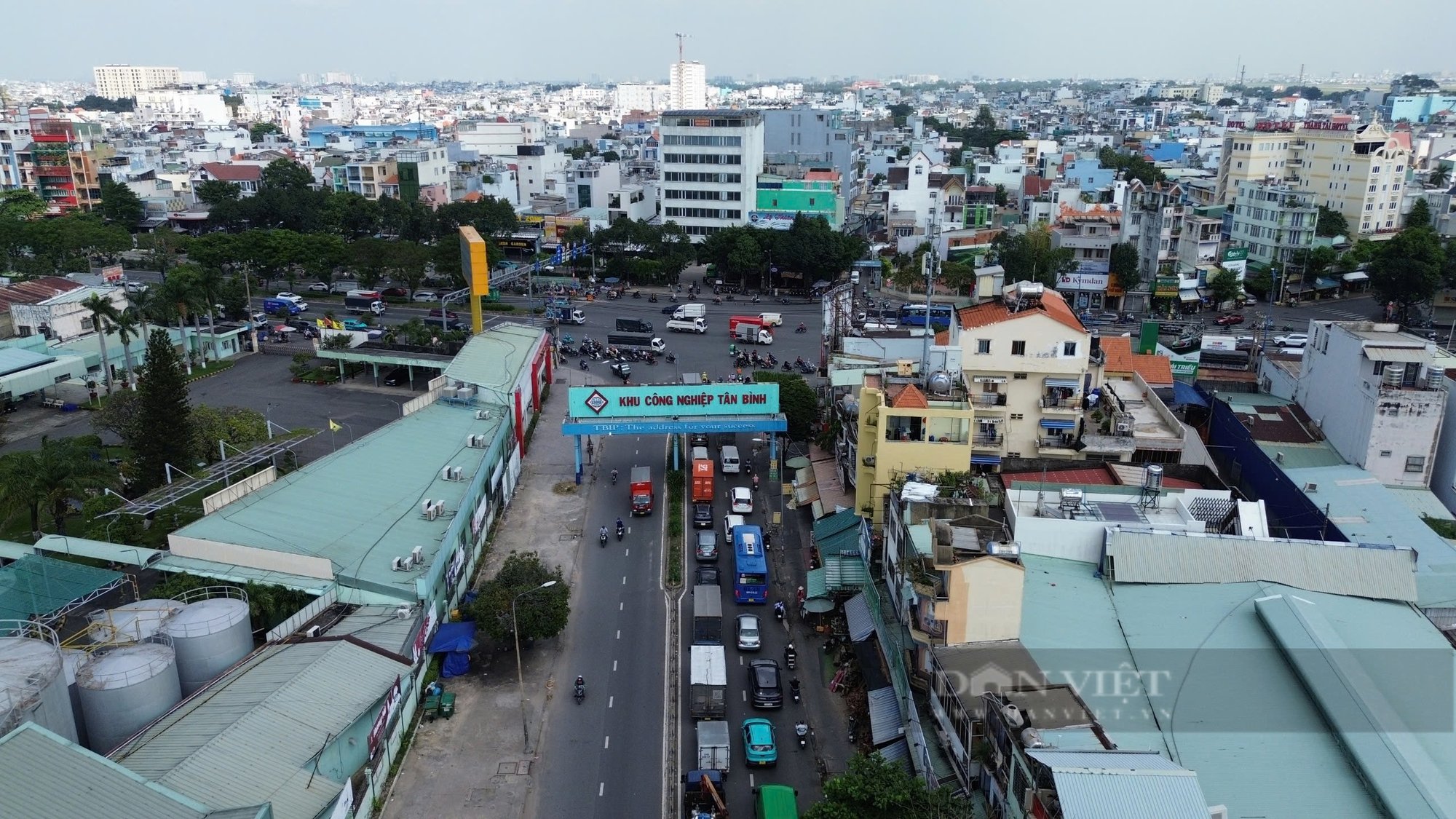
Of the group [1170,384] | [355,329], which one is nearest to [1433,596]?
[1170,384]

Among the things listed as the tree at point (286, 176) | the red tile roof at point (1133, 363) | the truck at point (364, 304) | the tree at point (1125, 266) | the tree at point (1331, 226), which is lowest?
the truck at point (364, 304)

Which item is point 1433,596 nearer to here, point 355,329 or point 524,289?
point 355,329

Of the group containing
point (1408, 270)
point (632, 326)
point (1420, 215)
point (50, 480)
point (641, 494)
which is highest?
point (1420, 215)

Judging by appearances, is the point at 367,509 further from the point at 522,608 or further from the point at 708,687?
the point at 708,687

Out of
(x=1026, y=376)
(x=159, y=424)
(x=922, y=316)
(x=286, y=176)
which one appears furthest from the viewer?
(x=286, y=176)

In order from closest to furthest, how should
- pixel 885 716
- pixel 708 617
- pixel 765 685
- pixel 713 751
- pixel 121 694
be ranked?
1. pixel 121 694
2. pixel 713 751
3. pixel 885 716
4. pixel 765 685
5. pixel 708 617

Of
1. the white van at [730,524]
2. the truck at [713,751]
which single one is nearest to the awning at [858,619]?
the truck at [713,751]

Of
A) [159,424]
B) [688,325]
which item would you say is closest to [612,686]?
[159,424]

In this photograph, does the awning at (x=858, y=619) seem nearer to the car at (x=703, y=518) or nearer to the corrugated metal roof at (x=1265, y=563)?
the corrugated metal roof at (x=1265, y=563)
